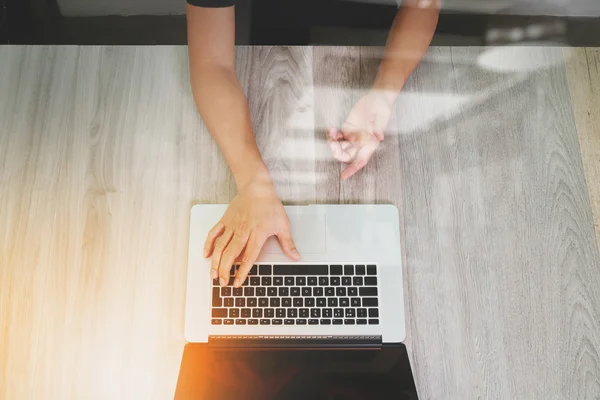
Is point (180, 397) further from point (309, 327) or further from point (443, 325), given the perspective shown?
point (443, 325)

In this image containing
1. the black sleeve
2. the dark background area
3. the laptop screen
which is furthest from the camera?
the dark background area

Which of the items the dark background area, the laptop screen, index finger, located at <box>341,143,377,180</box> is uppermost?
the dark background area

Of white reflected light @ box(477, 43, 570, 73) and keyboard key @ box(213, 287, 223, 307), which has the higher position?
white reflected light @ box(477, 43, 570, 73)

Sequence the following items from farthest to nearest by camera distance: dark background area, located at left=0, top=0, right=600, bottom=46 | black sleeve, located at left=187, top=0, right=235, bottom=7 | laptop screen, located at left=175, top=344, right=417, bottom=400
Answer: dark background area, located at left=0, top=0, right=600, bottom=46
black sleeve, located at left=187, top=0, right=235, bottom=7
laptop screen, located at left=175, top=344, right=417, bottom=400

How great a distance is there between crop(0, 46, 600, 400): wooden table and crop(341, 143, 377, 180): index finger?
2 cm

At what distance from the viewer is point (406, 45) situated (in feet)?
2.87

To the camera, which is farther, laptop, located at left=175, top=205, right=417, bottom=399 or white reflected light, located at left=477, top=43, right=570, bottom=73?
white reflected light, located at left=477, top=43, right=570, bottom=73

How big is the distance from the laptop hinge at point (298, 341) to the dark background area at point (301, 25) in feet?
2.06

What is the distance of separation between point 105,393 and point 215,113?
0.48 m

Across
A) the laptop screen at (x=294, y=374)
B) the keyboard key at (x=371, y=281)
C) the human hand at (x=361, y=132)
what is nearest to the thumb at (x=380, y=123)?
the human hand at (x=361, y=132)

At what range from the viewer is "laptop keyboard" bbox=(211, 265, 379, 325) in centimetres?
71

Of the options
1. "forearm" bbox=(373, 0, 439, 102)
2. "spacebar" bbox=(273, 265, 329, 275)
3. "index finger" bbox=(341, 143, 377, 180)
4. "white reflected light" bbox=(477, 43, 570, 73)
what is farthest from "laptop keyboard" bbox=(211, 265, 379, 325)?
"white reflected light" bbox=(477, 43, 570, 73)

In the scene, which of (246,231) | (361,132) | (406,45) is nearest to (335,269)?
(246,231)

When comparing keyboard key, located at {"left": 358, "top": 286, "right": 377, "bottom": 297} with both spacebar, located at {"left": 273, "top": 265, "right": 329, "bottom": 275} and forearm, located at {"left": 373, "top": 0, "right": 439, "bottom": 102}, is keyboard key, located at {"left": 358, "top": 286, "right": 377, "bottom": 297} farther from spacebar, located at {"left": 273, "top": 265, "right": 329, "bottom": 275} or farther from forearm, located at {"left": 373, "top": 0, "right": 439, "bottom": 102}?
forearm, located at {"left": 373, "top": 0, "right": 439, "bottom": 102}
